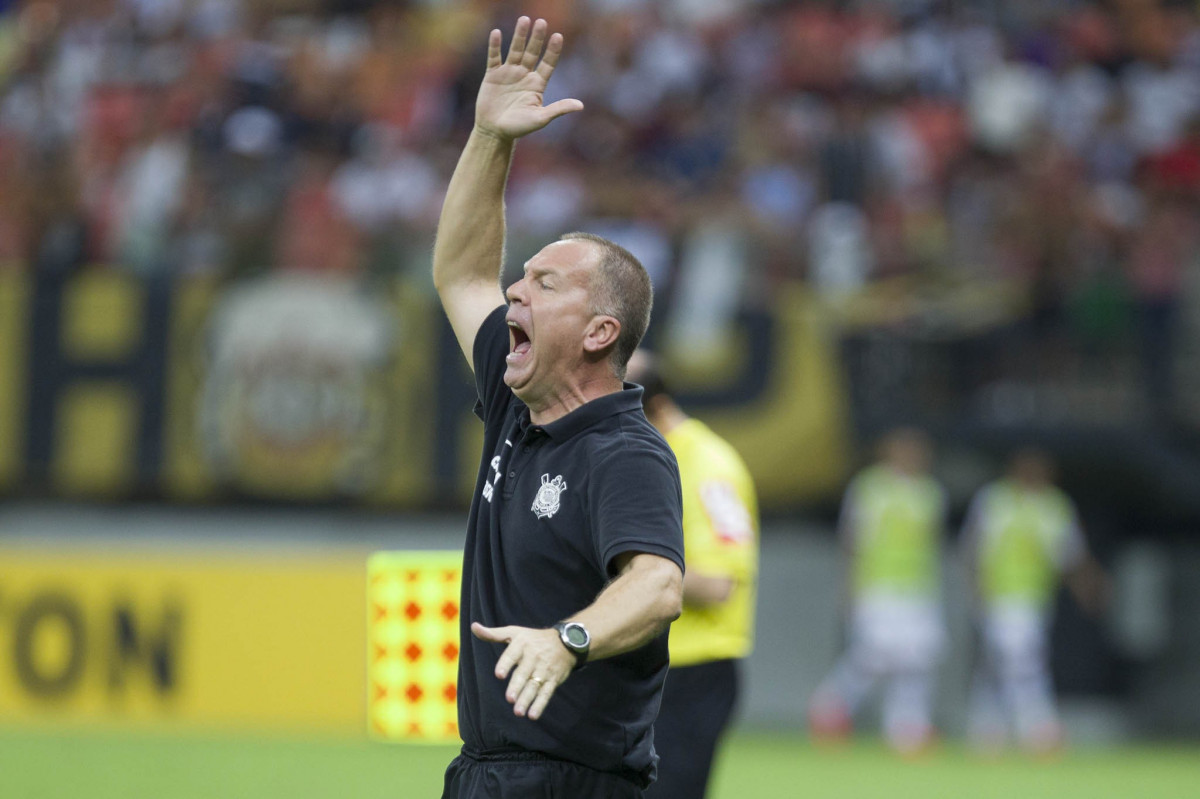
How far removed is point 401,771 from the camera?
1282 centimetres

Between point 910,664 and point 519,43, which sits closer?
point 519,43

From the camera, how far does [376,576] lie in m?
11.2

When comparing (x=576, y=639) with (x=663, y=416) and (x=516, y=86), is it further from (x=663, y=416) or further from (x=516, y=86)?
(x=663, y=416)

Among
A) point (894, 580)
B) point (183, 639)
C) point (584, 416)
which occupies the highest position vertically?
point (584, 416)

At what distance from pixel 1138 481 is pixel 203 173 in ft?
29.0

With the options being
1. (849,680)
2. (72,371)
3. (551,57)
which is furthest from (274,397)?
(551,57)

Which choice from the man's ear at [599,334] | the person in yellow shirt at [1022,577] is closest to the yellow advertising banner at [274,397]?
the person in yellow shirt at [1022,577]

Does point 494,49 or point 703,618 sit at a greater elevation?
point 494,49

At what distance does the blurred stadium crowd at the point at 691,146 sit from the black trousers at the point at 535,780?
1103 cm

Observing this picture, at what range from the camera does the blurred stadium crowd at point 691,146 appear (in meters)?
15.4

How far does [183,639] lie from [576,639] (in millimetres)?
12630

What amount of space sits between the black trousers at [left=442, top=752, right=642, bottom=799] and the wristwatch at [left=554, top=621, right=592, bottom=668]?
0.57m

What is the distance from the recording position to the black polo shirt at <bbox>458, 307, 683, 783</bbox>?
4023mm

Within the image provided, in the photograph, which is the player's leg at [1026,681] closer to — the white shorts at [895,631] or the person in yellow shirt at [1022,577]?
the person in yellow shirt at [1022,577]
